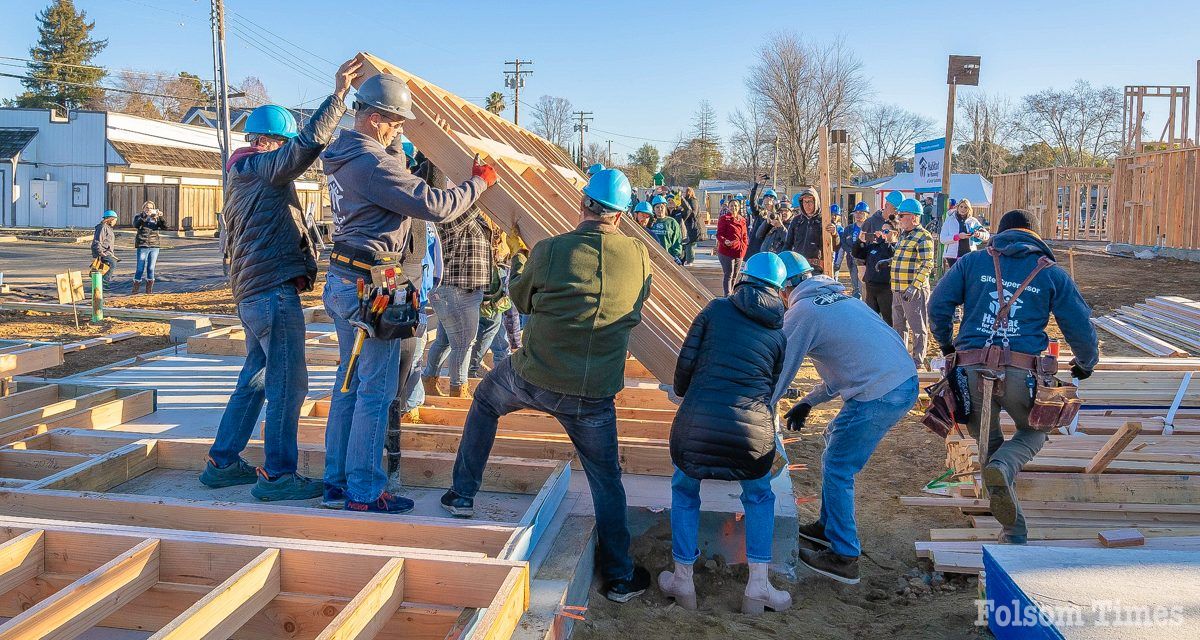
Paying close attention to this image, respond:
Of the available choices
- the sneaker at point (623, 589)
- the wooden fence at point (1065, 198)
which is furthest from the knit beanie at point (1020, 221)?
the wooden fence at point (1065, 198)

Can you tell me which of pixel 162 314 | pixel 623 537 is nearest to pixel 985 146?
pixel 162 314

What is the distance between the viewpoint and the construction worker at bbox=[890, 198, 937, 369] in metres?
9.30

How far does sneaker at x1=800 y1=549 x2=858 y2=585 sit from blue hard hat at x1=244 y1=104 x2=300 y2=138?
3.59 metres

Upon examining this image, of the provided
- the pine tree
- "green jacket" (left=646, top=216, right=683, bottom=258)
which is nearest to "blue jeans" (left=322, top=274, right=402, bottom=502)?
"green jacket" (left=646, top=216, right=683, bottom=258)

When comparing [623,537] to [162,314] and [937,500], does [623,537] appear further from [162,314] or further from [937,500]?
[162,314]

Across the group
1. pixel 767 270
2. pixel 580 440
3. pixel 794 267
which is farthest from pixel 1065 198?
pixel 580 440

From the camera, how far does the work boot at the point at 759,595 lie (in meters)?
4.32

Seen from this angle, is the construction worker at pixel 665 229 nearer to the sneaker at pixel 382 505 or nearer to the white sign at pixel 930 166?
the white sign at pixel 930 166

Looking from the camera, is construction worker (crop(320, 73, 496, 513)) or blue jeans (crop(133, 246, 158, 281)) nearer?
construction worker (crop(320, 73, 496, 513))

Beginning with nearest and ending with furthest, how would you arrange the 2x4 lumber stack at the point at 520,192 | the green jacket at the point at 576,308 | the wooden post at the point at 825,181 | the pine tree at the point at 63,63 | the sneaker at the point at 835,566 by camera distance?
the green jacket at the point at 576,308
the sneaker at the point at 835,566
the 2x4 lumber stack at the point at 520,192
the wooden post at the point at 825,181
the pine tree at the point at 63,63

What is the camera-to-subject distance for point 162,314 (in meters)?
12.8

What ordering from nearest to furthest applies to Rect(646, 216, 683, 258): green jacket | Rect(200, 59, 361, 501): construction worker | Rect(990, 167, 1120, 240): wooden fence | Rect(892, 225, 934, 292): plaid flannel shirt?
Rect(200, 59, 361, 501): construction worker
Rect(892, 225, 934, 292): plaid flannel shirt
Rect(646, 216, 683, 258): green jacket
Rect(990, 167, 1120, 240): wooden fence

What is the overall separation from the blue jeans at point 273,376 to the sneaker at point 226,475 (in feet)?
0.19

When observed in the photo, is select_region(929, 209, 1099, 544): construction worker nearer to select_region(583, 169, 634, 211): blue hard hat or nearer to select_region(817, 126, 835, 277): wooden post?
select_region(583, 169, 634, 211): blue hard hat
